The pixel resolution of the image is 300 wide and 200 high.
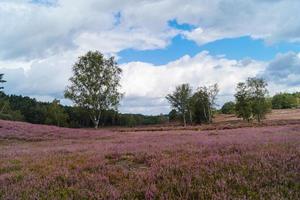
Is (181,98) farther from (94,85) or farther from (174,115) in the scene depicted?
(94,85)

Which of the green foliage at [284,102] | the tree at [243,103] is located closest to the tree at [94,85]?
the tree at [243,103]

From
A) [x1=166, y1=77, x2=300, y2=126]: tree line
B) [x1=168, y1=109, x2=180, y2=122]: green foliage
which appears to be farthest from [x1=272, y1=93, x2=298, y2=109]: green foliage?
[x1=168, y1=109, x2=180, y2=122]: green foliage

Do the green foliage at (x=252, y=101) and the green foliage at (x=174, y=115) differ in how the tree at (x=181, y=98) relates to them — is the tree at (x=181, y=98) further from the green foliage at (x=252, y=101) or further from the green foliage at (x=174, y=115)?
the green foliage at (x=252, y=101)

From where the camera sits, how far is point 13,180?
8.44 m

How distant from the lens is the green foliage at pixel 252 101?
3327 inches


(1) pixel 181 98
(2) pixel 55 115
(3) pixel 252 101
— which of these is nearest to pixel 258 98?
(3) pixel 252 101

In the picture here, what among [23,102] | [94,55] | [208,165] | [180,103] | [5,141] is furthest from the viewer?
[23,102]

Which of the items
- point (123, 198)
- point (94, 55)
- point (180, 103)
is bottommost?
point (123, 198)

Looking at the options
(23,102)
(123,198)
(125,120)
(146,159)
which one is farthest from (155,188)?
(23,102)

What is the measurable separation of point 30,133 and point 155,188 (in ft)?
96.2

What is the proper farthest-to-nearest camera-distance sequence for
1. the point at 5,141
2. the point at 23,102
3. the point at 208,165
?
the point at 23,102
the point at 5,141
the point at 208,165

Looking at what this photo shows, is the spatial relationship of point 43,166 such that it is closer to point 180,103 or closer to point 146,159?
point 146,159

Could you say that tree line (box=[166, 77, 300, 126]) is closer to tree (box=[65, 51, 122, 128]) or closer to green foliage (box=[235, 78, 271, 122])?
green foliage (box=[235, 78, 271, 122])

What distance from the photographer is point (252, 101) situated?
8506 centimetres
